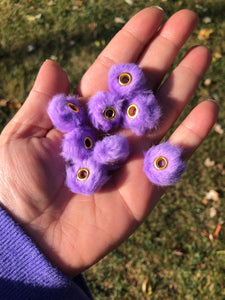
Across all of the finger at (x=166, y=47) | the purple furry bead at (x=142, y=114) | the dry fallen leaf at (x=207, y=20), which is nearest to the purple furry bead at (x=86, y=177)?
the purple furry bead at (x=142, y=114)

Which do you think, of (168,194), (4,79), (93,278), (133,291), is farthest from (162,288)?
(4,79)

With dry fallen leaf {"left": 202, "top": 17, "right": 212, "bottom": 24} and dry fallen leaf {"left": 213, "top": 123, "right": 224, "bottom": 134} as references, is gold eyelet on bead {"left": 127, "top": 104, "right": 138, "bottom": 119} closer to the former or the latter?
dry fallen leaf {"left": 213, "top": 123, "right": 224, "bottom": 134}

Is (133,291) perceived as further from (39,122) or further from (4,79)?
(4,79)

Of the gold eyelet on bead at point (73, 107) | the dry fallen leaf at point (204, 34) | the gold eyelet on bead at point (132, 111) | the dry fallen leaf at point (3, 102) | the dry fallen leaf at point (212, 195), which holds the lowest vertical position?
the dry fallen leaf at point (212, 195)

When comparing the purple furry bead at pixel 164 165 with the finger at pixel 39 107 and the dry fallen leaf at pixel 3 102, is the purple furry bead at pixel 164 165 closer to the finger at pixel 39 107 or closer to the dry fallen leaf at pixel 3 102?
the finger at pixel 39 107

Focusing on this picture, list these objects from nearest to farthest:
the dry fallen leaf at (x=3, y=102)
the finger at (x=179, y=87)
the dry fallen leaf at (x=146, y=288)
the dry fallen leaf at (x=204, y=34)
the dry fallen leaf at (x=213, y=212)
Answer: the finger at (x=179, y=87) → the dry fallen leaf at (x=146, y=288) → the dry fallen leaf at (x=213, y=212) → the dry fallen leaf at (x=3, y=102) → the dry fallen leaf at (x=204, y=34)
